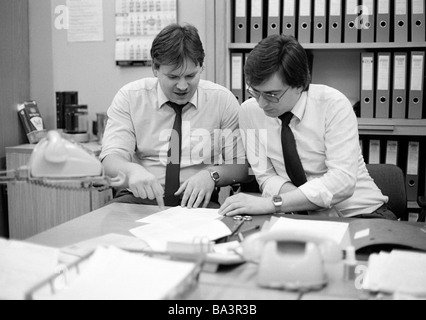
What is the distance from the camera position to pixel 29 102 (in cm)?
279

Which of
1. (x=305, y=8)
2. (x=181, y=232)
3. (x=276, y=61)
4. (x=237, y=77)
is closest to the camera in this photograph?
(x=181, y=232)

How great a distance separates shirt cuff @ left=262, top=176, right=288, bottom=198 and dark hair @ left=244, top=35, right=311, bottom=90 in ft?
1.09

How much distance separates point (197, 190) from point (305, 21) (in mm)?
1246

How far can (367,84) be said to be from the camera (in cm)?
244

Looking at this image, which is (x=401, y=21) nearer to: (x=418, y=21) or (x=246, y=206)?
(x=418, y=21)

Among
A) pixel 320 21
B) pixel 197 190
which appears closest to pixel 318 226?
pixel 197 190

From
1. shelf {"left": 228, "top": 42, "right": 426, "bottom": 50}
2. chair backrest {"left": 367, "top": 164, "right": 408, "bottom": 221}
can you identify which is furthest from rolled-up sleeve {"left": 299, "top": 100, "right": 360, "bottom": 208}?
shelf {"left": 228, "top": 42, "right": 426, "bottom": 50}

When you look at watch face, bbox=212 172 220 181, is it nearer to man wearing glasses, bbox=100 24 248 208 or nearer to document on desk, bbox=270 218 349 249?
man wearing glasses, bbox=100 24 248 208

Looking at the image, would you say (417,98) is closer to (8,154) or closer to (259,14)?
(259,14)

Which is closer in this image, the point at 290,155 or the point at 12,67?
the point at 290,155

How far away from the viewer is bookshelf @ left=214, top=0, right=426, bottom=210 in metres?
2.43

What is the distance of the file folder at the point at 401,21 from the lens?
2.36 metres
